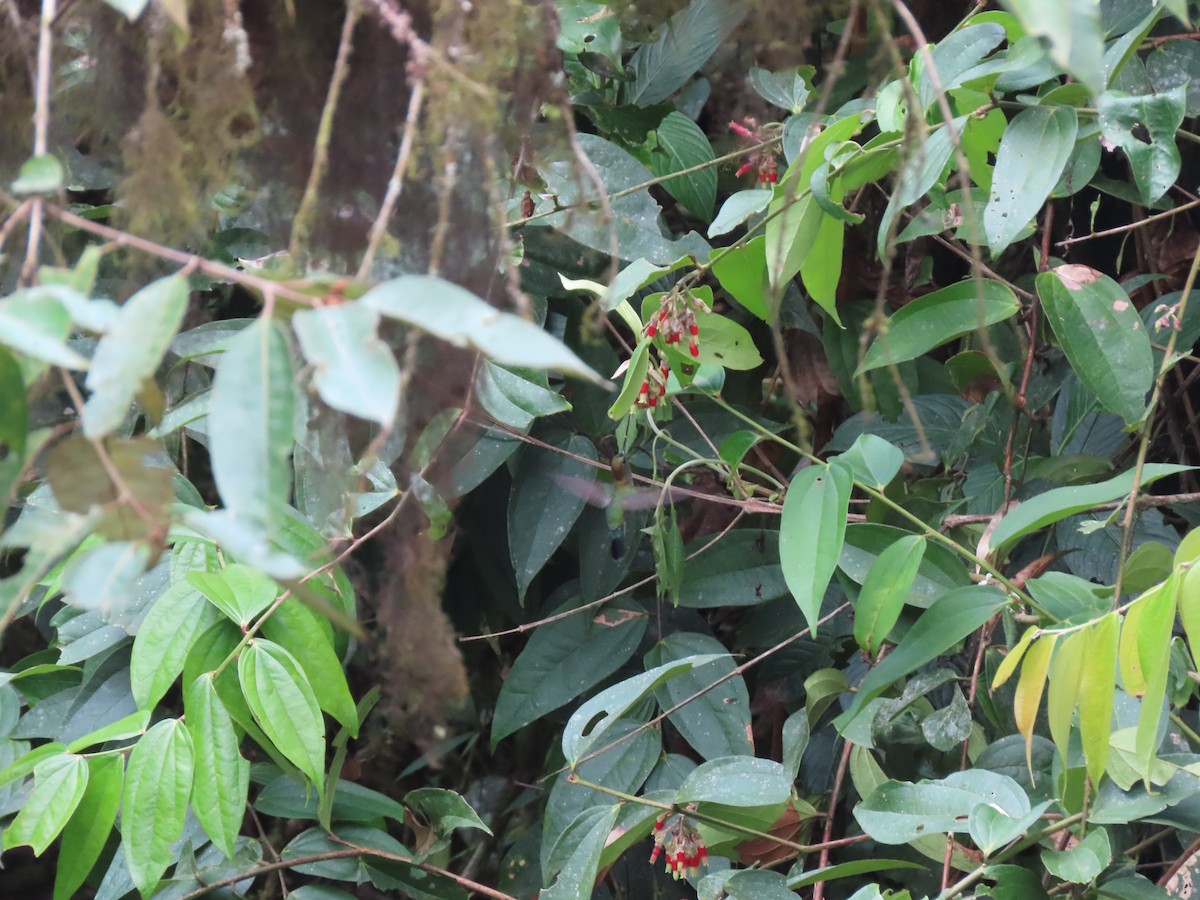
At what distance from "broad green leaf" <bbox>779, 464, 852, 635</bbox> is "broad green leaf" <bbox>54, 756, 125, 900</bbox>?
0.50 meters

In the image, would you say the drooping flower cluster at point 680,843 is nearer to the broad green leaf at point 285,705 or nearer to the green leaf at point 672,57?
the broad green leaf at point 285,705

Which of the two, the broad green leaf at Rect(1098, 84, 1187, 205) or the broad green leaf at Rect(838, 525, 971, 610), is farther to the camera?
the broad green leaf at Rect(838, 525, 971, 610)

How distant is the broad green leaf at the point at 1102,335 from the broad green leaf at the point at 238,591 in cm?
59

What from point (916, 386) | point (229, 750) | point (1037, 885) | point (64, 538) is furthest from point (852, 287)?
point (64, 538)

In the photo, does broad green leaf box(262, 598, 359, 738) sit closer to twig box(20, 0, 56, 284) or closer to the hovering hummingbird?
the hovering hummingbird

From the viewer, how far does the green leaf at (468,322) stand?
0.26 meters

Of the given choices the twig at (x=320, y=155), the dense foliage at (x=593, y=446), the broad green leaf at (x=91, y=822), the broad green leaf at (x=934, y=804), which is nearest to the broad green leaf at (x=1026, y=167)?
the dense foliage at (x=593, y=446)

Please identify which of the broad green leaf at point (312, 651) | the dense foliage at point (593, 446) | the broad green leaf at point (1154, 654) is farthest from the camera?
the broad green leaf at point (312, 651)

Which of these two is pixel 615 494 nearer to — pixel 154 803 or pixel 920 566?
pixel 920 566

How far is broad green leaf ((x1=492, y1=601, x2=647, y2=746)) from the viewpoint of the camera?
40.1 inches

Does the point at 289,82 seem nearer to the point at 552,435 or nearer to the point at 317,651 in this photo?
the point at 317,651

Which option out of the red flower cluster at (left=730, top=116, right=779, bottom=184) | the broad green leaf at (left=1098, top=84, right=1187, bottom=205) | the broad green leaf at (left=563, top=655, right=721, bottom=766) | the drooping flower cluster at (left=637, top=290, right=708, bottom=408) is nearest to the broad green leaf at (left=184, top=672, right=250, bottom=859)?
the broad green leaf at (left=563, top=655, right=721, bottom=766)

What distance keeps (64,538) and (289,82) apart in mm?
285

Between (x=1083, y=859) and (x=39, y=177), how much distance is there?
0.67 metres
